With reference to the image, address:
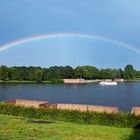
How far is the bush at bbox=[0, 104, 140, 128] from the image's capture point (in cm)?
2713

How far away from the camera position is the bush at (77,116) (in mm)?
27134

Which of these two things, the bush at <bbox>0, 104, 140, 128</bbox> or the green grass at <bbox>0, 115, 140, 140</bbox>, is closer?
the green grass at <bbox>0, 115, 140, 140</bbox>

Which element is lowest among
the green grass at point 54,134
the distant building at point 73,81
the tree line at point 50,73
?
the green grass at point 54,134

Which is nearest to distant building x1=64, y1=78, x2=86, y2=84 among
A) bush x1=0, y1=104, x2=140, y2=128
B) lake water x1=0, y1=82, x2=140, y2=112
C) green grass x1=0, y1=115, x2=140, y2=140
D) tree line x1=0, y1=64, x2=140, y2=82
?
tree line x1=0, y1=64, x2=140, y2=82

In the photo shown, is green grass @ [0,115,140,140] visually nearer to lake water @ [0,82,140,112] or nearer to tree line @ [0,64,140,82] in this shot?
lake water @ [0,82,140,112]

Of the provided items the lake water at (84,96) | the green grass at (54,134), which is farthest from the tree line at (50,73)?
the green grass at (54,134)

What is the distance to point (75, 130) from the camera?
20094mm

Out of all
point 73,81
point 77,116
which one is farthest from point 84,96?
point 73,81

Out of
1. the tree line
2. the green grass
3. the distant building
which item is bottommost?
the green grass

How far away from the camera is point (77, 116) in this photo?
29047mm

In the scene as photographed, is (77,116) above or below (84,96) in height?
below

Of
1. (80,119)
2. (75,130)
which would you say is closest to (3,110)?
(80,119)

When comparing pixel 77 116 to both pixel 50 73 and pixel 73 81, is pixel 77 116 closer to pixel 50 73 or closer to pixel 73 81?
pixel 50 73

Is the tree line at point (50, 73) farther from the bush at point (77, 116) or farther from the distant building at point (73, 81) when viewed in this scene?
the bush at point (77, 116)
